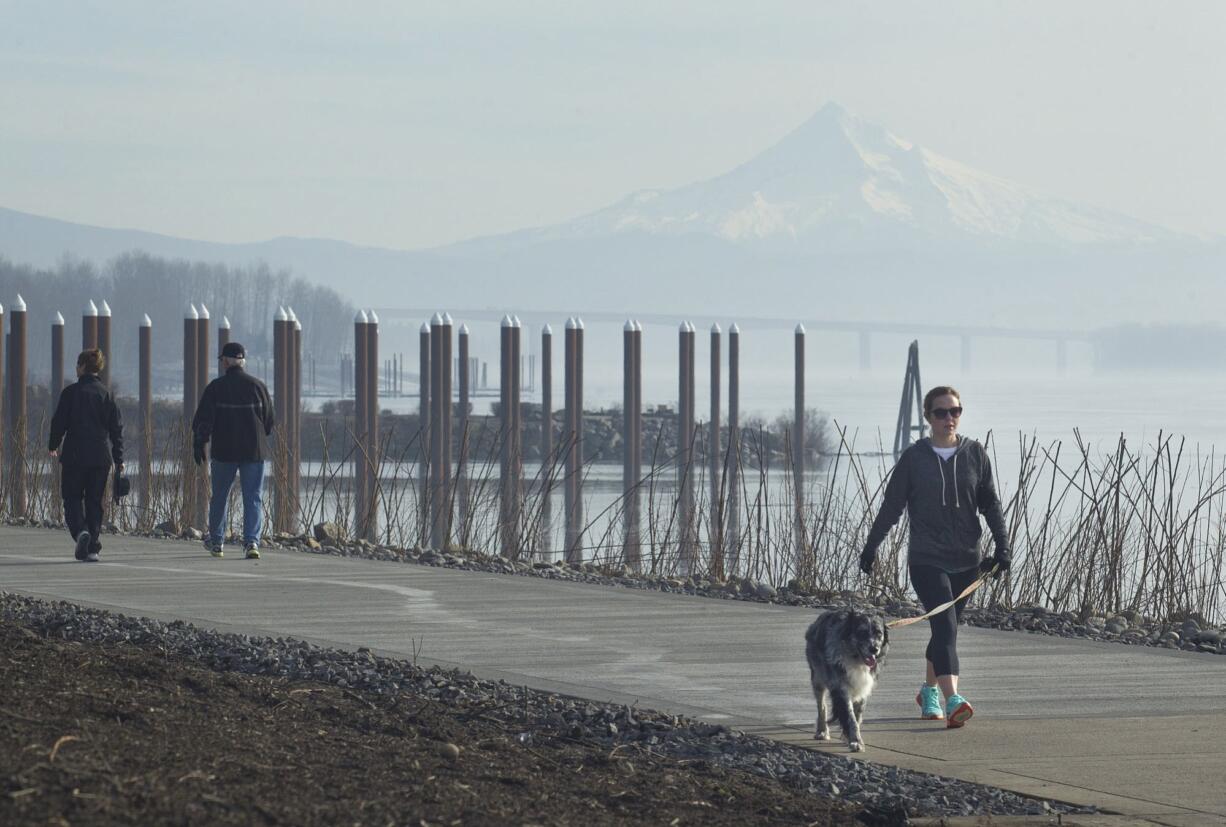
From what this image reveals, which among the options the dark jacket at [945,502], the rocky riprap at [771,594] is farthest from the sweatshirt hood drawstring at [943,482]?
the rocky riprap at [771,594]

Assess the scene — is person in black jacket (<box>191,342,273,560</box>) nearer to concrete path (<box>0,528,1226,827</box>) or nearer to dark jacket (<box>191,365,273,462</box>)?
dark jacket (<box>191,365,273,462</box>)

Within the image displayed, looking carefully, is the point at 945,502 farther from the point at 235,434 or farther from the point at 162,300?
the point at 162,300

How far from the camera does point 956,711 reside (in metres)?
7.12

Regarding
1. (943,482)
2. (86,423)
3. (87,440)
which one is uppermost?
(86,423)

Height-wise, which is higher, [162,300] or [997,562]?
[162,300]

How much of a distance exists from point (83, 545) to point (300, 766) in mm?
8316

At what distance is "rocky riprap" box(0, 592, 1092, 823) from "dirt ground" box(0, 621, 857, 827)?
0.16 m

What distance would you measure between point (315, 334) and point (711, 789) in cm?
13602

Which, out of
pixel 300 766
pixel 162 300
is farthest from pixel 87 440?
pixel 162 300

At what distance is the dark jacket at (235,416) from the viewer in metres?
13.7

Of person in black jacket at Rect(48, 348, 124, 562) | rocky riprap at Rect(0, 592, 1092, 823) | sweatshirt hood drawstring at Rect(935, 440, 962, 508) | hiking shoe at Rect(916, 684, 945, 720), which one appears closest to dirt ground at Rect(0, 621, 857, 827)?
rocky riprap at Rect(0, 592, 1092, 823)

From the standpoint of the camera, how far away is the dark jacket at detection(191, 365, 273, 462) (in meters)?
13.7

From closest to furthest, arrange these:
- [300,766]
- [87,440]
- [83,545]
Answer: [300,766], [83,545], [87,440]

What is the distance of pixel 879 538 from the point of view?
777cm
